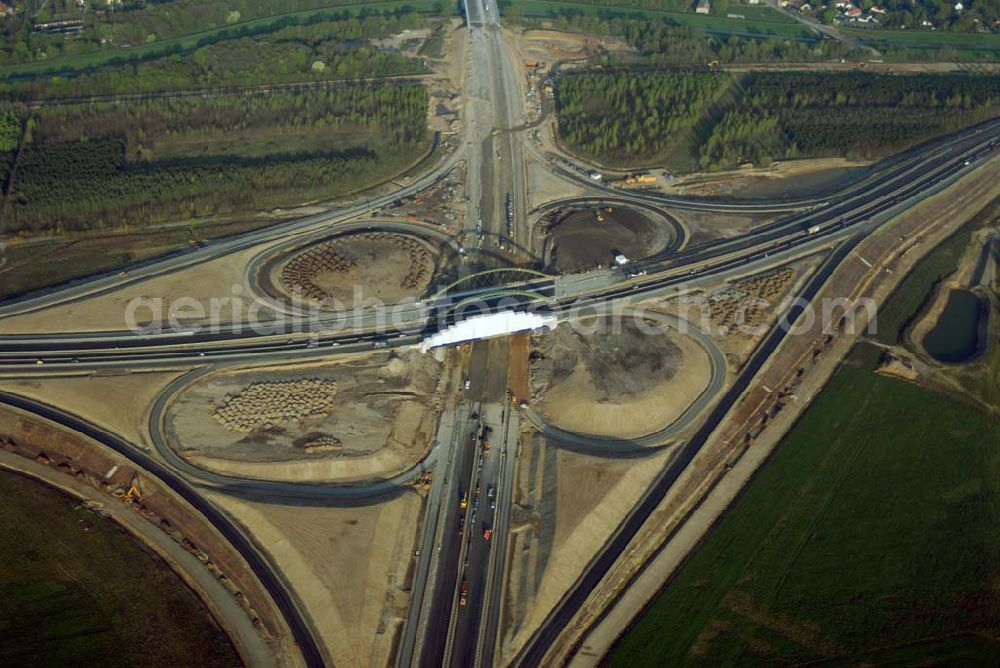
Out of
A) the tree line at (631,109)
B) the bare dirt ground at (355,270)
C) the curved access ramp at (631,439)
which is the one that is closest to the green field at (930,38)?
the tree line at (631,109)

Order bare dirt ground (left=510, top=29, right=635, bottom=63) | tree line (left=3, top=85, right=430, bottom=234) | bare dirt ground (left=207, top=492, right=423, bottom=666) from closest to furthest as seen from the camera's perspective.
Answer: bare dirt ground (left=207, top=492, right=423, bottom=666) → tree line (left=3, top=85, right=430, bottom=234) → bare dirt ground (left=510, top=29, right=635, bottom=63)

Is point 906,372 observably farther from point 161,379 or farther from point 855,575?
point 161,379

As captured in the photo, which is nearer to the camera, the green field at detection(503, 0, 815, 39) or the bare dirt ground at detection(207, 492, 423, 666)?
the bare dirt ground at detection(207, 492, 423, 666)

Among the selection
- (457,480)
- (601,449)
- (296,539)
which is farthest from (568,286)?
(296,539)

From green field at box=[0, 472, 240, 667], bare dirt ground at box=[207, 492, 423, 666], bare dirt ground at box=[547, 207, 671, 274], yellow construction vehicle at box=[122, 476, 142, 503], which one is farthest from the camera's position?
bare dirt ground at box=[547, 207, 671, 274]

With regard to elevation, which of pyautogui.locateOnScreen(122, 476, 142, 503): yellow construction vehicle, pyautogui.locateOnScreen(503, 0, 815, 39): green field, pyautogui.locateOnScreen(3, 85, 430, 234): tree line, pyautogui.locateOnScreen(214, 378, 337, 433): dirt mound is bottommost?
pyautogui.locateOnScreen(122, 476, 142, 503): yellow construction vehicle

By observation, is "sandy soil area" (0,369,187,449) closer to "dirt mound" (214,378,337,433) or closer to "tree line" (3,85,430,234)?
"dirt mound" (214,378,337,433)

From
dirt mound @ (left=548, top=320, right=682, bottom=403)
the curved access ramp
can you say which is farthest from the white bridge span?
the curved access ramp
